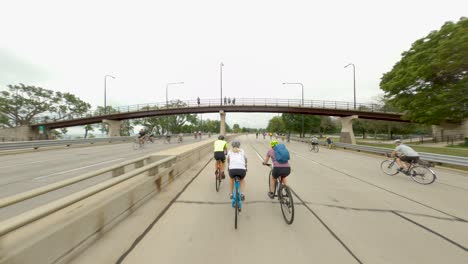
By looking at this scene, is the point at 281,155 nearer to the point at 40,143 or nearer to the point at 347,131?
the point at 40,143

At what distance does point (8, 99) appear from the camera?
41969mm

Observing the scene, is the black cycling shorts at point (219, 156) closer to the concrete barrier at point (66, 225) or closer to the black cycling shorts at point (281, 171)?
the black cycling shorts at point (281, 171)

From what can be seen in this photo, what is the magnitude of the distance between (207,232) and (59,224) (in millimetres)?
2201

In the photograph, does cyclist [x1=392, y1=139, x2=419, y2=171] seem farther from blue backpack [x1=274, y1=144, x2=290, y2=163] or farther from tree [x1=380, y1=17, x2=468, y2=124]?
tree [x1=380, y1=17, x2=468, y2=124]

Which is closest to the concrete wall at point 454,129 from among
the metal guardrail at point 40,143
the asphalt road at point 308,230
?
the asphalt road at point 308,230

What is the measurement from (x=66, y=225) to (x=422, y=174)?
10591mm

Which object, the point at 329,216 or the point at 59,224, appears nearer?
the point at 59,224

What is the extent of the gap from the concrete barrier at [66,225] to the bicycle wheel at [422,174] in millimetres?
9882

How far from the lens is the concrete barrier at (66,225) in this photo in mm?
1976

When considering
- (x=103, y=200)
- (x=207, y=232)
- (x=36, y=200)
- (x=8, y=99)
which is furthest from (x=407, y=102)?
(x=8, y=99)

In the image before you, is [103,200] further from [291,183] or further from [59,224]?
[291,183]

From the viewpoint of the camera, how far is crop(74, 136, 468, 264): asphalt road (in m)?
2.79

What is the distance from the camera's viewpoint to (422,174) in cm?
707

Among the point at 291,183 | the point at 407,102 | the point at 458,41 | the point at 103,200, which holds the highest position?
the point at 458,41
